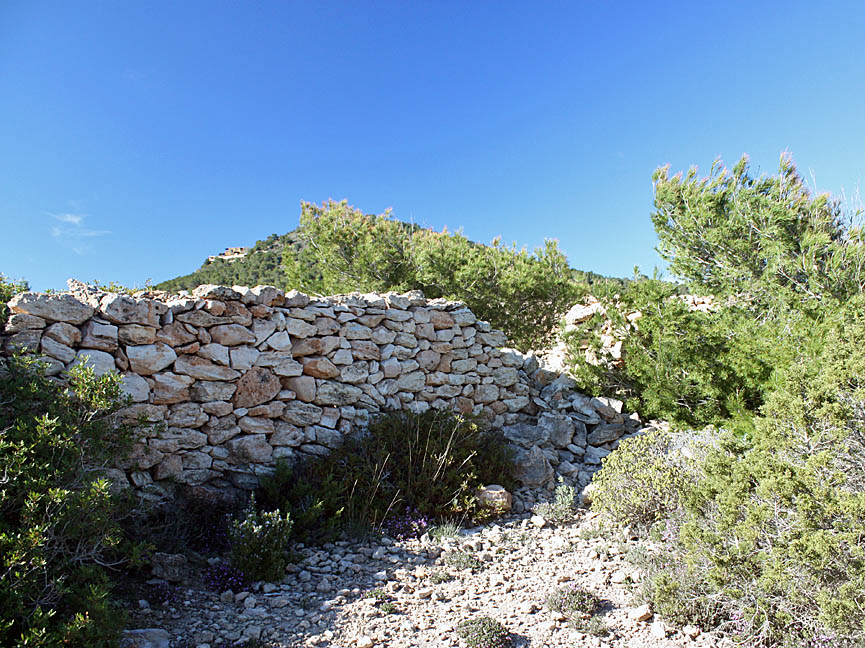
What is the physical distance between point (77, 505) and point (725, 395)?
7.14 metres

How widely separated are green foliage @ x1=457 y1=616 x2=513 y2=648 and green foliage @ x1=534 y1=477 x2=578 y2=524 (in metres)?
2.01

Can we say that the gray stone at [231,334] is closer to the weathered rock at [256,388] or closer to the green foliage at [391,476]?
the weathered rock at [256,388]

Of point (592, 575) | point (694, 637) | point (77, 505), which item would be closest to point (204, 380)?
point (77, 505)

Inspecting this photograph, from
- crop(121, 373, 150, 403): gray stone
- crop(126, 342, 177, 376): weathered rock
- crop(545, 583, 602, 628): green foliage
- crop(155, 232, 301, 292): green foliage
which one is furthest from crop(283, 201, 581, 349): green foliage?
crop(155, 232, 301, 292): green foliage

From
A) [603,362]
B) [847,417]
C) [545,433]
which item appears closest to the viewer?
[847,417]

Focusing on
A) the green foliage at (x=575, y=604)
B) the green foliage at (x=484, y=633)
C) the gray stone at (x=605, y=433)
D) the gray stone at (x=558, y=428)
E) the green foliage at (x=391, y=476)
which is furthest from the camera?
the gray stone at (x=605, y=433)

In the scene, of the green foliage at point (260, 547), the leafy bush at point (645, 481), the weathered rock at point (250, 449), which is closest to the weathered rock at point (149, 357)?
the weathered rock at point (250, 449)

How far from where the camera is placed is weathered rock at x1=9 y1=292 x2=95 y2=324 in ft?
13.8

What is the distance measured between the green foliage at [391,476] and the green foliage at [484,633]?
1.71 metres

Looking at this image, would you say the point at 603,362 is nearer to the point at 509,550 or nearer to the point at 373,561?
the point at 509,550

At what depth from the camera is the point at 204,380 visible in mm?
5082

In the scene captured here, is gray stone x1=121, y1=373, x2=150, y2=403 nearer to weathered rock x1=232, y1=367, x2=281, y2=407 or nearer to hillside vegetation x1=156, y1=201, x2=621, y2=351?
weathered rock x1=232, y1=367, x2=281, y2=407

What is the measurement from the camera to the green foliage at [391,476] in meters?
4.71

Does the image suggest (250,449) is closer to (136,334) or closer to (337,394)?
(337,394)
